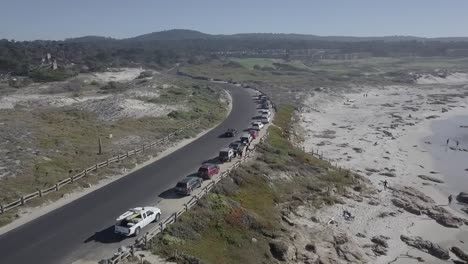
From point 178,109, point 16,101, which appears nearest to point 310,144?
point 178,109

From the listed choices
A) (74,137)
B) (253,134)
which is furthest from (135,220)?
(253,134)

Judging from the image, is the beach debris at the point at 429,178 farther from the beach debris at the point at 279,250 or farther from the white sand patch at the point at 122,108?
the white sand patch at the point at 122,108

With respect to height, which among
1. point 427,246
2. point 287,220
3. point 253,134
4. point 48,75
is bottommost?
point 427,246

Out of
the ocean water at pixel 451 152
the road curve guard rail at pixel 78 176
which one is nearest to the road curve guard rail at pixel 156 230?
the road curve guard rail at pixel 78 176

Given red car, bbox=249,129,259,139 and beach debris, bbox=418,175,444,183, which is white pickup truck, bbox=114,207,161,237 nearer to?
red car, bbox=249,129,259,139

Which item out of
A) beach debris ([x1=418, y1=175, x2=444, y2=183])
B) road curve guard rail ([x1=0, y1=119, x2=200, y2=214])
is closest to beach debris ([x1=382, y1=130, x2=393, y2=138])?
beach debris ([x1=418, y1=175, x2=444, y2=183])

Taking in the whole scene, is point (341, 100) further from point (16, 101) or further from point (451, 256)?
point (451, 256)

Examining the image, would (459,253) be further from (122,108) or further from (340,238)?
(122,108)
